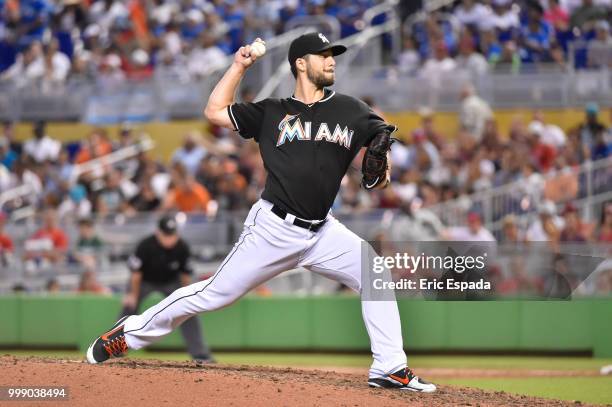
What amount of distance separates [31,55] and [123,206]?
5.57 meters

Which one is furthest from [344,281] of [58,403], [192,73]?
[192,73]

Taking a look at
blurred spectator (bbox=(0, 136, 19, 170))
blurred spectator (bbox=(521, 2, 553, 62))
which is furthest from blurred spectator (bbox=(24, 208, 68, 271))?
blurred spectator (bbox=(521, 2, 553, 62))

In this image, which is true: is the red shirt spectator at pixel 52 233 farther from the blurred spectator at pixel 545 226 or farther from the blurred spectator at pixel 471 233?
the blurred spectator at pixel 545 226

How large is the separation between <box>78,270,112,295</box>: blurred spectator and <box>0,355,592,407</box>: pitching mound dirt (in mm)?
7033

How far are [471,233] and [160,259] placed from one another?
13.4 ft

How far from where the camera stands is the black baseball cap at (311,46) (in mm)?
7332

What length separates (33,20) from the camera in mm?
21922

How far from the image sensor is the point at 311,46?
24.1 feet

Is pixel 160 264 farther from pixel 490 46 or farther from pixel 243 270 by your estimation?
pixel 490 46

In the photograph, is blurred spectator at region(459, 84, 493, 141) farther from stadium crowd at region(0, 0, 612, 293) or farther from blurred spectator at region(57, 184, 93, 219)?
blurred spectator at region(57, 184, 93, 219)

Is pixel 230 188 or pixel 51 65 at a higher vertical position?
pixel 51 65

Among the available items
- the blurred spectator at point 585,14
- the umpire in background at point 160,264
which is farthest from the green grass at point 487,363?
the blurred spectator at point 585,14

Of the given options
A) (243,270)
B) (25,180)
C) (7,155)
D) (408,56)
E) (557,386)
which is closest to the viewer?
(243,270)

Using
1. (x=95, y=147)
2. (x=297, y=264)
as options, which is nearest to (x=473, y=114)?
(x=95, y=147)
